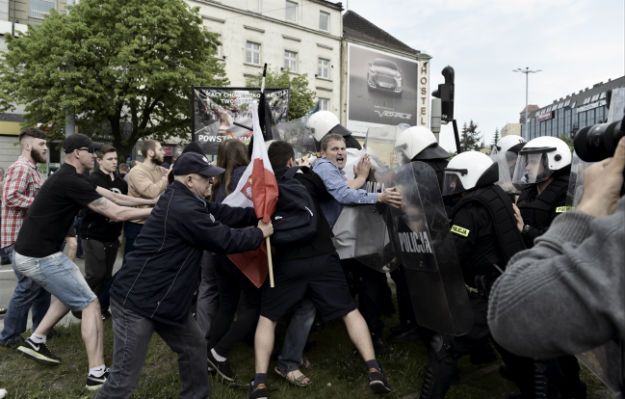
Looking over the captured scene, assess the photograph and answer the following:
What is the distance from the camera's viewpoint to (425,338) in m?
3.40

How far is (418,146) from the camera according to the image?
4.14 metres

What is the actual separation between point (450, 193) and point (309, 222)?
103 centimetres

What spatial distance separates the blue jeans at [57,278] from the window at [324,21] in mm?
35869

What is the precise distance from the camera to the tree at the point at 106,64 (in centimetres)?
1781

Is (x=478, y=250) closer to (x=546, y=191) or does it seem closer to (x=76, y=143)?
(x=546, y=191)

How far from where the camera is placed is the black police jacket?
2.89m

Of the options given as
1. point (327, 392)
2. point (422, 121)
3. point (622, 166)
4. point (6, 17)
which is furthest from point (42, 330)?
point (422, 121)

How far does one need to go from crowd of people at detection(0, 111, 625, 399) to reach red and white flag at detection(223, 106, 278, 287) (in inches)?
4.0

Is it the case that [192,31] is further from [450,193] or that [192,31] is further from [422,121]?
[422,121]

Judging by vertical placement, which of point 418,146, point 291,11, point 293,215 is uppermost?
point 291,11

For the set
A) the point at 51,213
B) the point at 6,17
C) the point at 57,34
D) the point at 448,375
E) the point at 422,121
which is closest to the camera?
the point at 448,375

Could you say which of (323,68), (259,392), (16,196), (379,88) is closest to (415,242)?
(259,392)

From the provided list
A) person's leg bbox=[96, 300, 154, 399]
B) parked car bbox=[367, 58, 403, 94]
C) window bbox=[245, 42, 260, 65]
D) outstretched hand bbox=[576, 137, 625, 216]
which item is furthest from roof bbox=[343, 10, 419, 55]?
outstretched hand bbox=[576, 137, 625, 216]

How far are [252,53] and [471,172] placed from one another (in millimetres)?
30817
